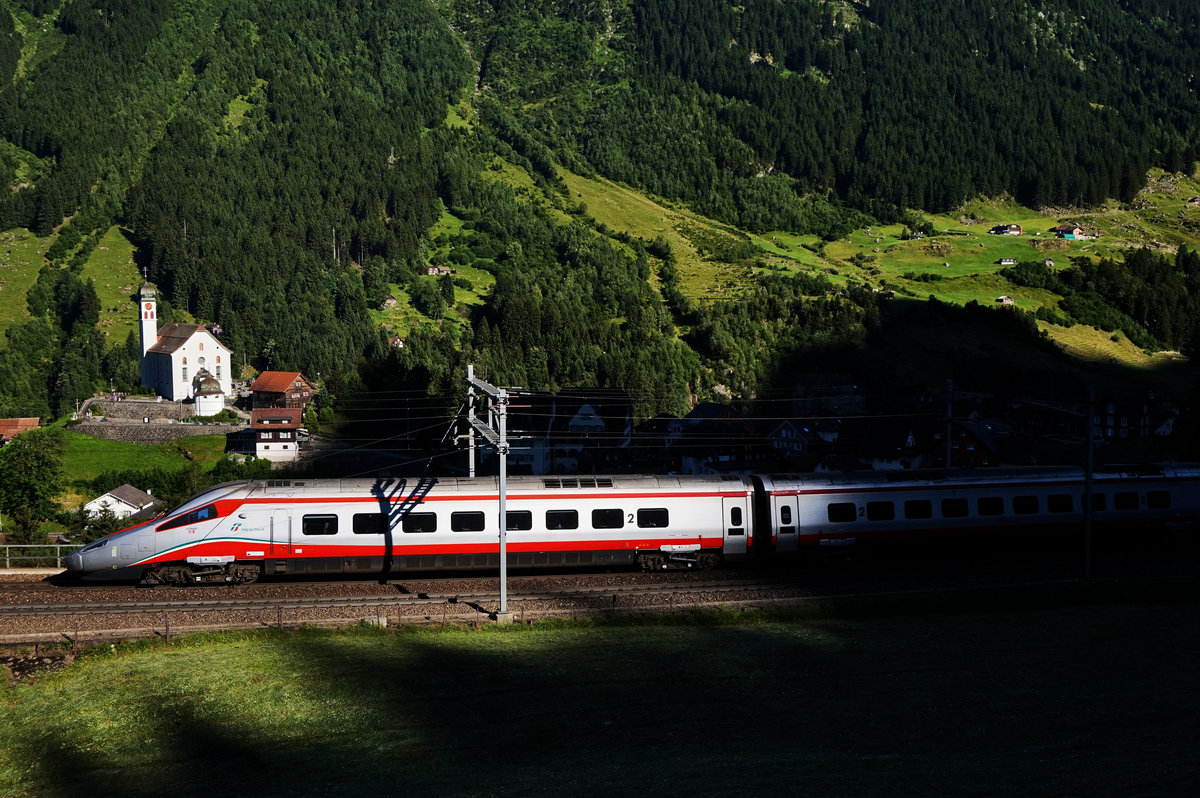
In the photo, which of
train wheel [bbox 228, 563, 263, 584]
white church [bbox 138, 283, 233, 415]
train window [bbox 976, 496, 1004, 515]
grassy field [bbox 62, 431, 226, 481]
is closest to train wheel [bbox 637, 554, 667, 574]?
train window [bbox 976, 496, 1004, 515]

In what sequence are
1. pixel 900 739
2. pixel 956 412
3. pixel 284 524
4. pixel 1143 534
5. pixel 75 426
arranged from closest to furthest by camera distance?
pixel 900 739 < pixel 284 524 < pixel 1143 534 < pixel 956 412 < pixel 75 426

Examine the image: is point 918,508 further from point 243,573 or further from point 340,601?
point 243,573

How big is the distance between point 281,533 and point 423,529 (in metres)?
5.02

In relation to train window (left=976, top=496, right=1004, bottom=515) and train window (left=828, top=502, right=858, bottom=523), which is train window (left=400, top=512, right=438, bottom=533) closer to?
train window (left=828, top=502, right=858, bottom=523)

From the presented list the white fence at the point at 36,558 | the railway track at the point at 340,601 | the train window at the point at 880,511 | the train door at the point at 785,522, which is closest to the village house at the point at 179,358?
the white fence at the point at 36,558

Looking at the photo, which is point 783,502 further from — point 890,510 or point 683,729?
point 683,729

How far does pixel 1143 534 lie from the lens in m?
45.0

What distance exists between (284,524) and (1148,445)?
10733cm

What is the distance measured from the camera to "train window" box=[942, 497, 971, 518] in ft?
139

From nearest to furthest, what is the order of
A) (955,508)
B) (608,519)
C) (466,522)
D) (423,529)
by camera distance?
(423,529)
(466,522)
(608,519)
(955,508)

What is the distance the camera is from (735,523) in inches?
1581

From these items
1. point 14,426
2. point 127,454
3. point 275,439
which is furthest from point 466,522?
point 14,426

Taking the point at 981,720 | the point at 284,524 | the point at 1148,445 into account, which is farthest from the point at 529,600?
the point at 1148,445

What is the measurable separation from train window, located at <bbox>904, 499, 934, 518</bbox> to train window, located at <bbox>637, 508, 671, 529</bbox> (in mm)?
10024
